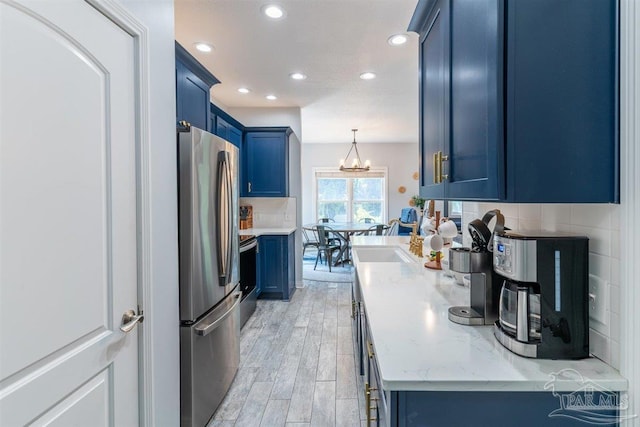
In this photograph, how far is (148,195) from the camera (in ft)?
4.30

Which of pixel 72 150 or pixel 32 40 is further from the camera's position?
pixel 72 150

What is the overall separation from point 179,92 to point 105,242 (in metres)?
1.54

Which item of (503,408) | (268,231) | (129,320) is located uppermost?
(268,231)

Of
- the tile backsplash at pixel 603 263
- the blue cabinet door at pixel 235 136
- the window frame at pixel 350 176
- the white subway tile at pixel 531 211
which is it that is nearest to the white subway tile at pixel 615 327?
the tile backsplash at pixel 603 263

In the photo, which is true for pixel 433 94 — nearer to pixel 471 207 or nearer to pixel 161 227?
pixel 471 207

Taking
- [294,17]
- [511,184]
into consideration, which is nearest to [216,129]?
[294,17]

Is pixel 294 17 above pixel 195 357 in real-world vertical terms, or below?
above

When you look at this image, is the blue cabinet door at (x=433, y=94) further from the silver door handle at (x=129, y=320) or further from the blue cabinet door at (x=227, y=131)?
the blue cabinet door at (x=227, y=131)

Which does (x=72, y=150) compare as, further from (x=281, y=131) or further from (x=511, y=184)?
(x=281, y=131)

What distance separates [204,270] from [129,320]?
0.62 meters

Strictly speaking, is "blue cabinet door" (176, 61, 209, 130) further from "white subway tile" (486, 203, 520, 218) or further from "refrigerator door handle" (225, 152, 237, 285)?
"white subway tile" (486, 203, 520, 218)

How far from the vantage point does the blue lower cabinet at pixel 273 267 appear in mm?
4305

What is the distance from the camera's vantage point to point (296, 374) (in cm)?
248

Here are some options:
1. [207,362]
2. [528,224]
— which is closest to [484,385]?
[528,224]
